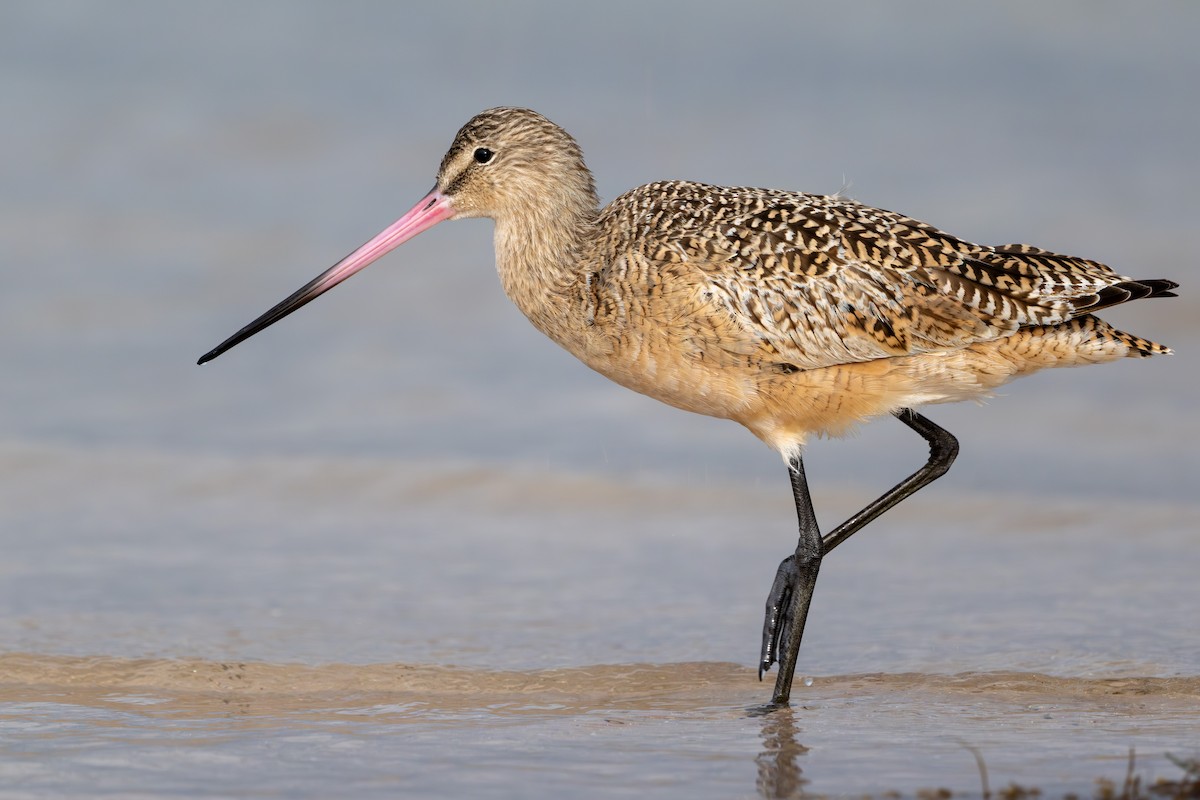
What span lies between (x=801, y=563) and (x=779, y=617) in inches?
9.1

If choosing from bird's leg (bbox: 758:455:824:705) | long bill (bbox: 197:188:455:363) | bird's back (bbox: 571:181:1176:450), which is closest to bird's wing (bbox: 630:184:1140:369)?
bird's back (bbox: 571:181:1176:450)

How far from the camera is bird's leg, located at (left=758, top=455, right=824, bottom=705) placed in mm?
6582

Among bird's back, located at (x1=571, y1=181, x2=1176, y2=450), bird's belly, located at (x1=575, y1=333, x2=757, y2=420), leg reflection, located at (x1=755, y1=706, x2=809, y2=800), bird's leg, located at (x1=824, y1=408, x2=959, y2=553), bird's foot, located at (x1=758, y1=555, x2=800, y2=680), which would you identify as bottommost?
leg reflection, located at (x1=755, y1=706, x2=809, y2=800)

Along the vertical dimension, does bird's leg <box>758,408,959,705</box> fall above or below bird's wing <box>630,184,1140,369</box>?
below

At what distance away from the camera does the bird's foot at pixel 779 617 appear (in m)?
6.60

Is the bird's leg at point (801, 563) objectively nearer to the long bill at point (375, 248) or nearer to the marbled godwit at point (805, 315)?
the marbled godwit at point (805, 315)

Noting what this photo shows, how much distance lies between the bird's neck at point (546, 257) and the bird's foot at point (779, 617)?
4.21ft

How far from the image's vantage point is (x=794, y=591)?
22.2 feet

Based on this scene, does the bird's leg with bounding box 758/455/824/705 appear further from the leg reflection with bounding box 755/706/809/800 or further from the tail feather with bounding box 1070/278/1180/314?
the tail feather with bounding box 1070/278/1180/314

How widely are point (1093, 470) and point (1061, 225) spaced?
3997mm

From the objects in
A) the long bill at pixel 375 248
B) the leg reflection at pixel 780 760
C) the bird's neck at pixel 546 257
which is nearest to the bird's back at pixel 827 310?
the bird's neck at pixel 546 257

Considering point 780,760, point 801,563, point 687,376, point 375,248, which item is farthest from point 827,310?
point 375,248

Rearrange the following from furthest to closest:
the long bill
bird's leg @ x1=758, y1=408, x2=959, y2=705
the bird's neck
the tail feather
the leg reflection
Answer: the long bill
the bird's neck
bird's leg @ x1=758, y1=408, x2=959, y2=705
the tail feather
the leg reflection

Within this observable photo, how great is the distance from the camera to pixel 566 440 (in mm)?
10953
